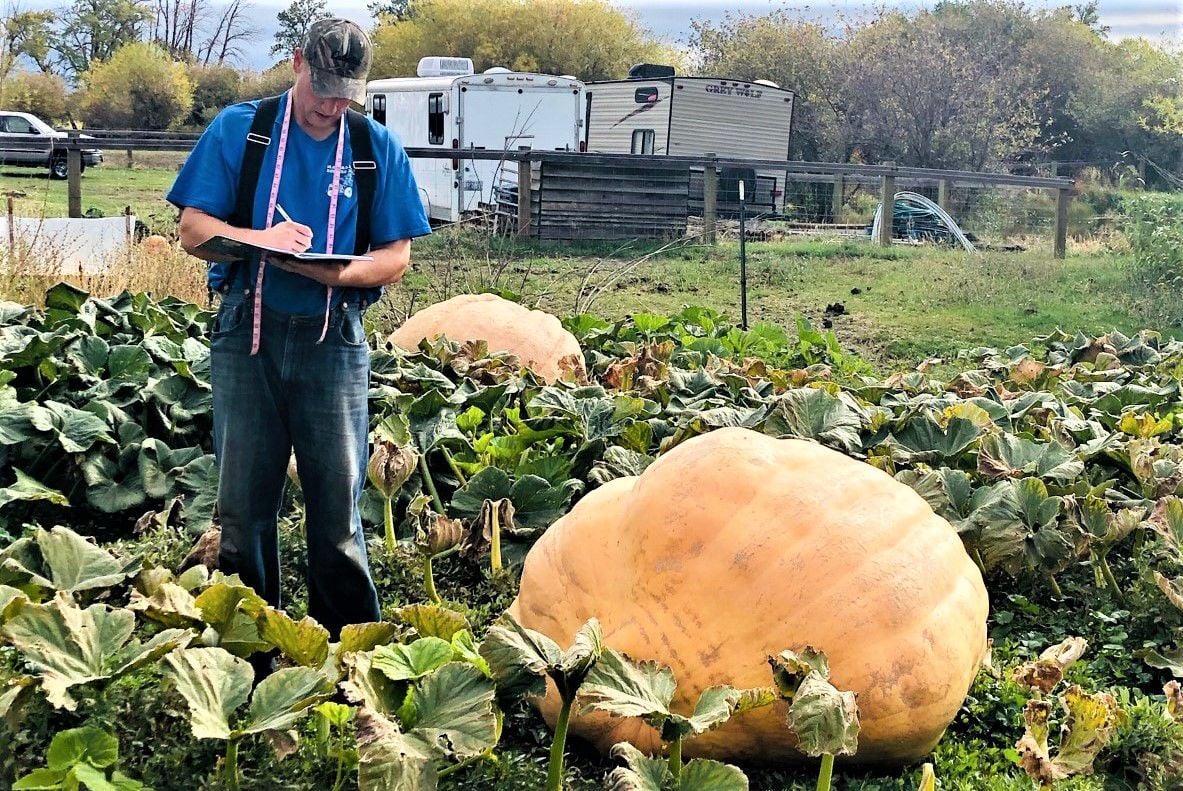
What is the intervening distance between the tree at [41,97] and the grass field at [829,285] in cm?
2606

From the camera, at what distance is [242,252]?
2.89 meters

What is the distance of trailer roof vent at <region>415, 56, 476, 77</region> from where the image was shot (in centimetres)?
2338

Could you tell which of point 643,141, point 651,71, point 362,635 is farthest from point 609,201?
point 362,635

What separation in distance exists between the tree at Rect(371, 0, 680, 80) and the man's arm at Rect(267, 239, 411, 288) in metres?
49.8

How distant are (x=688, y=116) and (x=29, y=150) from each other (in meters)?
14.1

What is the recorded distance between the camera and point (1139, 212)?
14383 mm

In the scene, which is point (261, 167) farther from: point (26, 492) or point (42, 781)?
point (26, 492)

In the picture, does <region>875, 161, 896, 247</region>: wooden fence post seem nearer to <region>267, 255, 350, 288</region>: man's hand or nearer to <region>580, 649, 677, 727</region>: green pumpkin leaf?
<region>267, 255, 350, 288</region>: man's hand

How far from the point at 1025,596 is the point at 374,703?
7.79 ft

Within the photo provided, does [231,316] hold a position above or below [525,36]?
below

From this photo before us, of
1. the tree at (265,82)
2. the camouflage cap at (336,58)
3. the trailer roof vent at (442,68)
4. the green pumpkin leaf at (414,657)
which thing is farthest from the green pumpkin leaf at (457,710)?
the tree at (265,82)

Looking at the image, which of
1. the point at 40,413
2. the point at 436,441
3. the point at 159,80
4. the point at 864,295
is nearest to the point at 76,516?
the point at 40,413

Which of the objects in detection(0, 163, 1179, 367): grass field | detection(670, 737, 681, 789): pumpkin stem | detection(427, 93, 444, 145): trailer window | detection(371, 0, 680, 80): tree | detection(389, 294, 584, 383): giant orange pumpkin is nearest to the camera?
detection(670, 737, 681, 789): pumpkin stem

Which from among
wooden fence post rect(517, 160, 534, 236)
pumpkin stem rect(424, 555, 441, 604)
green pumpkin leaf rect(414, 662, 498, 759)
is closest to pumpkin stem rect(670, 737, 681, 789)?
green pumpkin leaf rect(414, 662, 498, 759)
